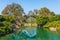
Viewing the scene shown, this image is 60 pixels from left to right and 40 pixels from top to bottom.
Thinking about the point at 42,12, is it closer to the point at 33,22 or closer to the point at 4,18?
the point at 33,22

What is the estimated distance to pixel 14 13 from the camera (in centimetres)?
4334

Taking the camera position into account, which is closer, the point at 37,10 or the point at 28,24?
the point at 28,24

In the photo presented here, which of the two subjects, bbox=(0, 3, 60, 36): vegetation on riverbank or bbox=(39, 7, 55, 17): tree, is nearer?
bbox=(0, 3, 60, 36): vegetation on riverbank

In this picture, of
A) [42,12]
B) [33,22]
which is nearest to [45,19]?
[33,22]

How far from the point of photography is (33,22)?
184 feet

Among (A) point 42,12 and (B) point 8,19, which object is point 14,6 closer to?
(B) point 8,19

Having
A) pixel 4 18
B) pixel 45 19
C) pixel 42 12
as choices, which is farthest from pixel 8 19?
pixel 42 12

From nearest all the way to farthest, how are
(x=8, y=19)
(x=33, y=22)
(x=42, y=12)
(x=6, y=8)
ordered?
(x=8, y=19) → (x=6, y=8) → (x=33, y=22) → (x=42, y=12)

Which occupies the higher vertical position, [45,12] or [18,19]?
[45,12]

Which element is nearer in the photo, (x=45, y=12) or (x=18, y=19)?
(x=18, y=19)

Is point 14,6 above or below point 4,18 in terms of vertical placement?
above

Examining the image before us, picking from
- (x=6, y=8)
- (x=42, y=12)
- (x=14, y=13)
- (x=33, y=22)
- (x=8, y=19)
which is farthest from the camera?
(x=42, y=12)

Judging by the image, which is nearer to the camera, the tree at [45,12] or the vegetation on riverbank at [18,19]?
the vegetation on riverbank at [18,19]

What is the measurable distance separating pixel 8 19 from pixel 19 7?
9.09 m
